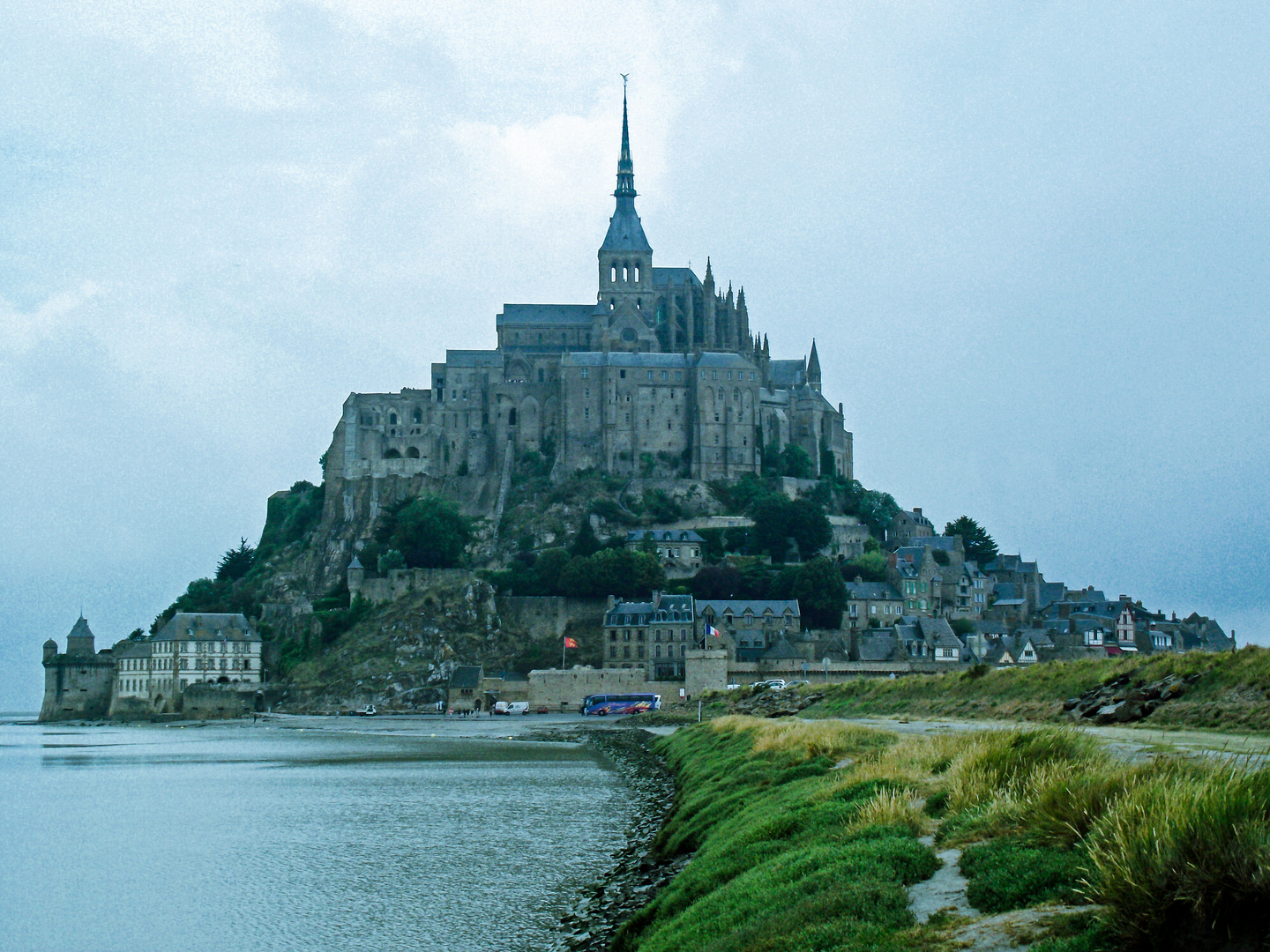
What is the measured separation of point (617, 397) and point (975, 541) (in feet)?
96.8

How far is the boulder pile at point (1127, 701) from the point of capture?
79.9 feet

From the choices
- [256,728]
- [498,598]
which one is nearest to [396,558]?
[498,598]

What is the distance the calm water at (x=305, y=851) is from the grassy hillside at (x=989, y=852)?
4153 mm

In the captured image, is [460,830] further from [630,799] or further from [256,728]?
[256,728]

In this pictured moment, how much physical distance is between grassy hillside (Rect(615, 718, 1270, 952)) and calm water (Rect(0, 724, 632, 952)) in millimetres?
4153

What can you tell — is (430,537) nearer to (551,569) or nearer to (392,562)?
(392,562)

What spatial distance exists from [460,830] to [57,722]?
2936 inches

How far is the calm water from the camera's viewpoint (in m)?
19.0

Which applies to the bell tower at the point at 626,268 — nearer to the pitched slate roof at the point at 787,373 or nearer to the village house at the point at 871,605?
the pitched slate roof at the point at 787,373

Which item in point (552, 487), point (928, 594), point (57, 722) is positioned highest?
point (552, 487)

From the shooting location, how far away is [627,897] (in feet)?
59.9

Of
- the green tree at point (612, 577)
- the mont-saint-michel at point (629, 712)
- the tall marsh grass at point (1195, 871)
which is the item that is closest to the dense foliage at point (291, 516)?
the mont-saint-michel at point (629, 712)

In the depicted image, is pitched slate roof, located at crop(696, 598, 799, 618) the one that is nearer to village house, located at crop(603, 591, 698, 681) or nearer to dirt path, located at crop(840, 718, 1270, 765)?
village house, located at crop(603, 591, 698, 681)

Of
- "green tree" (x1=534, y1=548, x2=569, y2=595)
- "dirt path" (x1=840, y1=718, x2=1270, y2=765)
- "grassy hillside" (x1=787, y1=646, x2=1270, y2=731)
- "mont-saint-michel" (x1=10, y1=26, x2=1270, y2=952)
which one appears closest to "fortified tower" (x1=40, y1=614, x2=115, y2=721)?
"mont-saint-michel" (x1=10, y1=26, x2=1270, y2=952)
